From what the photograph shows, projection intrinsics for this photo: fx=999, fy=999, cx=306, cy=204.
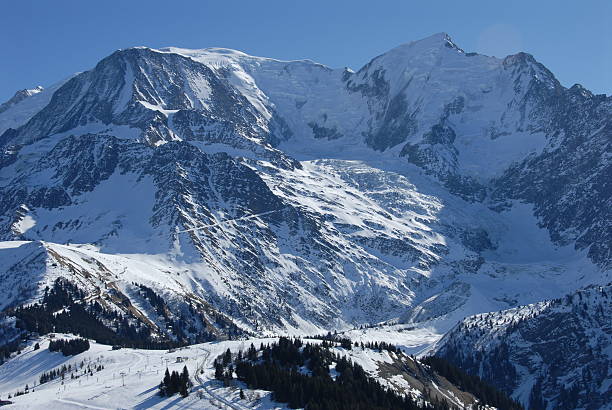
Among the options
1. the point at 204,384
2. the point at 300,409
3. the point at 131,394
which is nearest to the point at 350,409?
the point at 300,409

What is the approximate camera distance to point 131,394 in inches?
7795

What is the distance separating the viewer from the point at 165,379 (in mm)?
199500

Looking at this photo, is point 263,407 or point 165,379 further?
point 165,379

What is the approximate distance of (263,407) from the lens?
612 feet

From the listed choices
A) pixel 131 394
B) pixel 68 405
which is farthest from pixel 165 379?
pixel 68 405

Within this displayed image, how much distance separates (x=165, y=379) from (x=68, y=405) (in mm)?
19309

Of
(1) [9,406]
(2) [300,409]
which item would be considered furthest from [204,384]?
(1) [9,406]

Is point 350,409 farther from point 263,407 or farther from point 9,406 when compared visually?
point 9,406

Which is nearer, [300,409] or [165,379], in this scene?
[300,409]

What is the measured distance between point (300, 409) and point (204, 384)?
23219 millimetres

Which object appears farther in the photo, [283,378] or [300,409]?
[283,378]

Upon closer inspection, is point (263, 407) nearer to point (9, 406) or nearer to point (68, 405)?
point (68, 405)

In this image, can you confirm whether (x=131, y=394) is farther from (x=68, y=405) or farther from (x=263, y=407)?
→ (x=263, y=407)

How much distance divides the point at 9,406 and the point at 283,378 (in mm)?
53914
